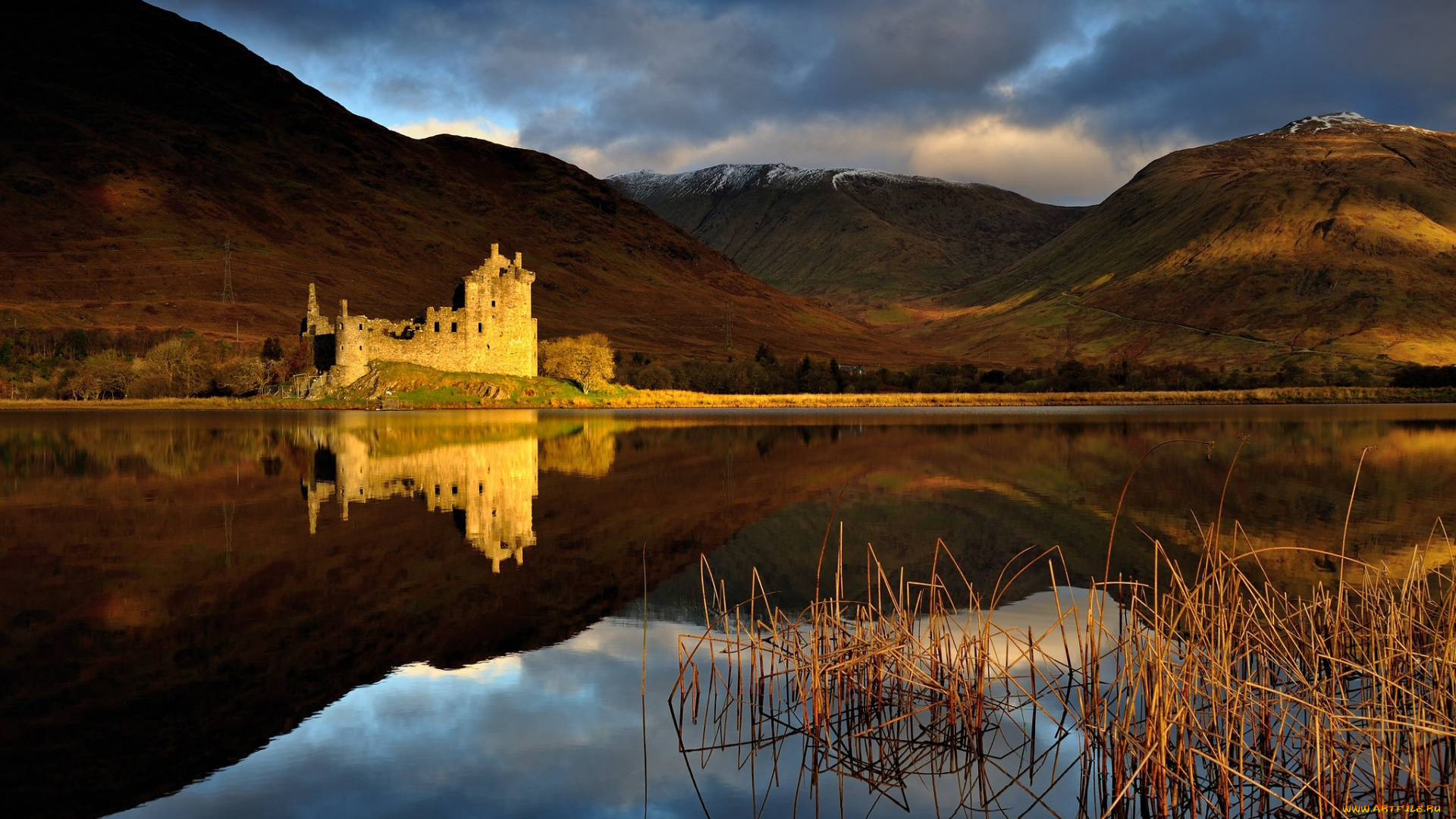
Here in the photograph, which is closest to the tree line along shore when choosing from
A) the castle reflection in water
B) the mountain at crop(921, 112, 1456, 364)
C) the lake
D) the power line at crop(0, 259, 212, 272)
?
the mountain at crop(921, 112, 1456, 364)

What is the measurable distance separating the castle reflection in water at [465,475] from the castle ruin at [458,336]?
2663 centimetres

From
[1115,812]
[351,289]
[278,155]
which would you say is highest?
[278,155]

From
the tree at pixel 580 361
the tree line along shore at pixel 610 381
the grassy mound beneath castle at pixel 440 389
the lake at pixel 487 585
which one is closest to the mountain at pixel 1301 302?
the tree line along shore at pixel 610 381

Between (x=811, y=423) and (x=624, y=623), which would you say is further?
(x=811, y=423)

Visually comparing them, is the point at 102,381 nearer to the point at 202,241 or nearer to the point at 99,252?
the point at 99,252

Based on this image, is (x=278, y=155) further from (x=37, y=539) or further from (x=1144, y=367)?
(x=37, y=539)

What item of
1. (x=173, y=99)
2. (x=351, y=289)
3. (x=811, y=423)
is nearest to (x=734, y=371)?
(x=811, y=423)

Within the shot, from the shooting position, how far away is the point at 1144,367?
12344 cm

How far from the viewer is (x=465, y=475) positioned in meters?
24.6

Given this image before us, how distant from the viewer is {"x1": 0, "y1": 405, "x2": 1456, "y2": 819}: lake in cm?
688

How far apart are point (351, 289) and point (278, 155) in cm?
7110

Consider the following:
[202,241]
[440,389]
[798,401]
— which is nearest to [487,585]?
[440,389]

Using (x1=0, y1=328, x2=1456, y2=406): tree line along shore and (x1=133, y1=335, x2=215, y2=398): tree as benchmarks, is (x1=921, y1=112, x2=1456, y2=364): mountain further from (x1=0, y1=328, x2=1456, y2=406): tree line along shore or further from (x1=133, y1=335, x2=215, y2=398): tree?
(x1=133, y1=335, x2=215, y2=398): tree

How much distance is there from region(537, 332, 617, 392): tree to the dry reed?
64421mm
